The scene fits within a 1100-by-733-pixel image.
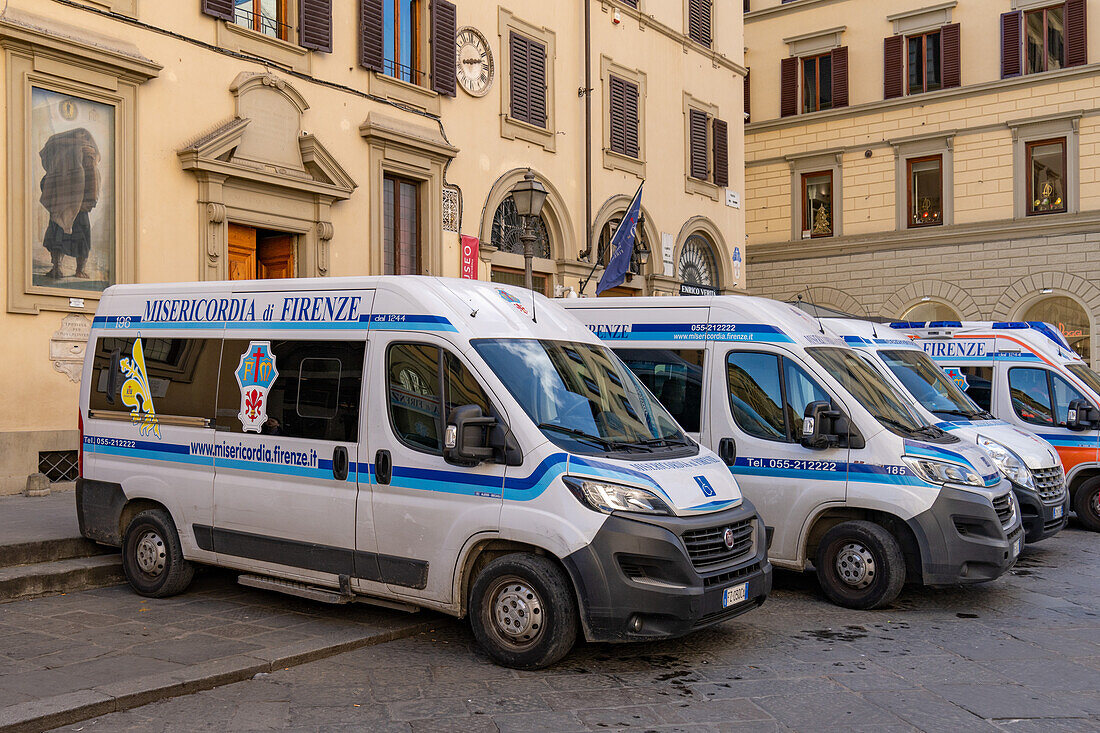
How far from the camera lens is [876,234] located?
91.0 ft

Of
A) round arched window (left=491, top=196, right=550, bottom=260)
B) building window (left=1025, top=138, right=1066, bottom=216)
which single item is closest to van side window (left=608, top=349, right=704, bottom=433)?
round arched window (left=491, top=196, right=550, bottom=260)

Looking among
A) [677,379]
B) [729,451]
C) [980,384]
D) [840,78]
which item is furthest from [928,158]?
[729,451]

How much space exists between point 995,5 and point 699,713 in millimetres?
25614

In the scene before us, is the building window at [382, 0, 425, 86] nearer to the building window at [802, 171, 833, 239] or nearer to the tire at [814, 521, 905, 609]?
the tire at [814, 521, 905, 609]

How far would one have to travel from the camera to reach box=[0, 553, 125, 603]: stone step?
7.48 metres

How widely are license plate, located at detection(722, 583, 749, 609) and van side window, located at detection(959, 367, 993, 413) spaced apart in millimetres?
7139

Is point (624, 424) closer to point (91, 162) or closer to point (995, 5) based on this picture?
point (91, 162)

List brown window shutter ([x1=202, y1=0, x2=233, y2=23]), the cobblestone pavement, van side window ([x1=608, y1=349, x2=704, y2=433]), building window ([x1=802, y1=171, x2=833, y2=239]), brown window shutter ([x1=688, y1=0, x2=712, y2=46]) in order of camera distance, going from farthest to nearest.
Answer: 1. building window ([x1=802, y1=171, x2=833, y2=239])
2. brown window shutter ([x1=688, y1=0, x2=712, y2=46])
3. brown window shutter ([x1=202, y1=0, x2=233, y2=23])
4. van side window ([x1=608, y1=349, x2=704, y2=433])
5. the cobblestone pavement

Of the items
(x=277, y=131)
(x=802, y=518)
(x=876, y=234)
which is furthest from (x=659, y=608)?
(x=876, y=234)

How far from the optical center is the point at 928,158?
89.1ft

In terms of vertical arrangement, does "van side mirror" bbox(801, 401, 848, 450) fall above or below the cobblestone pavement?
above

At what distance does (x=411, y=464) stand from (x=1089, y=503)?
8555mm

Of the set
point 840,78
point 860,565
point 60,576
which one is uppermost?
point 840,78

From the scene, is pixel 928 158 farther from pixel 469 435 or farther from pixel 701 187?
pixel 469 435
